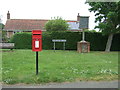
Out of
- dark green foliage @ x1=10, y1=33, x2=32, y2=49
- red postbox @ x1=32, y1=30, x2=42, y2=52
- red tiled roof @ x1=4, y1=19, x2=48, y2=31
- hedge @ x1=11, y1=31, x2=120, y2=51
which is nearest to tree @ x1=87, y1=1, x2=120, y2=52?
hedge @ x1=11, y1=31, x2=120, y2=51

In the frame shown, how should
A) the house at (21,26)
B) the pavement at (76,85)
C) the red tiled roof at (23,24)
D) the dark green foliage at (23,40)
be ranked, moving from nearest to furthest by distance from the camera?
the pavement at (76,85) < the dark green foliage at (23,40) < the house at (21,26) < the red tiled roof at (23,24)

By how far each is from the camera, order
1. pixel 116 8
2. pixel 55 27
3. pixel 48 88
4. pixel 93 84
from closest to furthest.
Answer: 1. pixel 48 88
2. pixel 93 84
3. pixel 116 8
4. pixel 55 27

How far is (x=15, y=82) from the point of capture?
14.8ft

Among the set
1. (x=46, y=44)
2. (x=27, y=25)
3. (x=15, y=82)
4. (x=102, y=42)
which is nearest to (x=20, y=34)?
(x=46, y=44)

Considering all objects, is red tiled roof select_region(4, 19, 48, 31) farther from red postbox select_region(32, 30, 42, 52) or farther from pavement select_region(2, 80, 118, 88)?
pavement select_region(2, 80, 118, 88)

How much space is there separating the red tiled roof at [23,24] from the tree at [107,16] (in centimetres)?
2393

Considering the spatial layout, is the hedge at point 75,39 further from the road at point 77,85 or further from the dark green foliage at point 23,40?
the road at point 77,85

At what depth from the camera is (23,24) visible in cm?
3962

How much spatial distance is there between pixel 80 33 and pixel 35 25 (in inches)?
908

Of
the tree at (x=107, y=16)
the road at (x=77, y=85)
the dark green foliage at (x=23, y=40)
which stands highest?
the tree at (x=107, y=16)

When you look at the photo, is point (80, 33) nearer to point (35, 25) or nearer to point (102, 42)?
point (102, 42)

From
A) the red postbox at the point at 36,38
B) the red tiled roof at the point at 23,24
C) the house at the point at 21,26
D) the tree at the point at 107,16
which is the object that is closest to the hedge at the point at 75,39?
the tree at the point at 107,16

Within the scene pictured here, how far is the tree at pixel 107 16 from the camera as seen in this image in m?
14.5

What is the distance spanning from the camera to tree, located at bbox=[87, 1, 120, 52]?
572 inches
